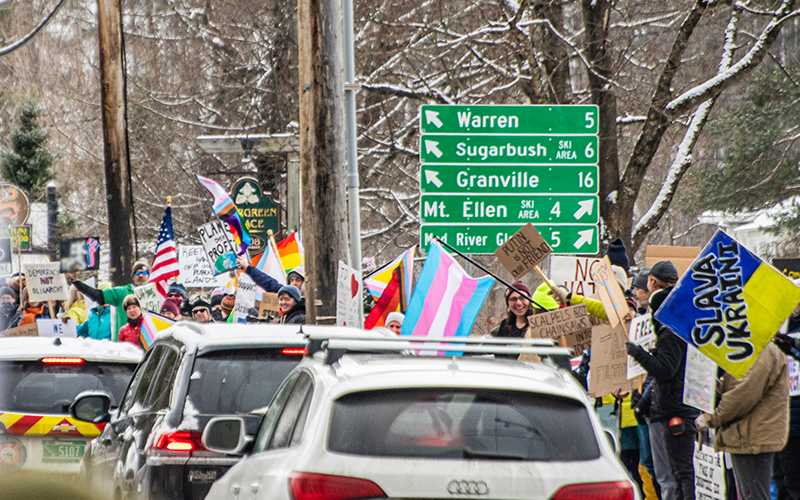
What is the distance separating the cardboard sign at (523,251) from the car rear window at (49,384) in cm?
373

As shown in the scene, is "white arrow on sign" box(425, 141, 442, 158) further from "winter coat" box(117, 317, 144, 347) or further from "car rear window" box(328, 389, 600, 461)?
"car rear window" box(328, 389, 600, 461)

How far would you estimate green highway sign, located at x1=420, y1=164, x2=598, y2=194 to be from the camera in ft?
39.5

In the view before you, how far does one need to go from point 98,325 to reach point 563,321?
7.92 meters

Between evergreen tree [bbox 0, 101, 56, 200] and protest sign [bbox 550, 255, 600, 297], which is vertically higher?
evergreen tree [bbox 0, 101, 56, 200]

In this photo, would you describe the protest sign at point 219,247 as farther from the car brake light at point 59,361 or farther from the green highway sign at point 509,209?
the car brake light at point 59,361

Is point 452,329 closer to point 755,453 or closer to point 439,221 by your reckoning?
point 439,221

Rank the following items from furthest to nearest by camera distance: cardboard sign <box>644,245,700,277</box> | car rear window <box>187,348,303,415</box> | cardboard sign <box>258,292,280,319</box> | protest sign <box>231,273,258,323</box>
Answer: protest sign <box>231,273,258,323</box> < cardboard sign <box>258,292,280,319</box> < cardboard sign <box>644,245,700,277</box> < car rear window <box>187,348,303,415</box>

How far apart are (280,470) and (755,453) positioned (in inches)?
156

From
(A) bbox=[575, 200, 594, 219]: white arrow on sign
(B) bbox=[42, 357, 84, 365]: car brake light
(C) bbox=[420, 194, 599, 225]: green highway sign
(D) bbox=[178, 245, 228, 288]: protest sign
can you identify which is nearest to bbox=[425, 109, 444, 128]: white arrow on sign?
(C) bbox=[420, 194, 599, 225]: green highway sign

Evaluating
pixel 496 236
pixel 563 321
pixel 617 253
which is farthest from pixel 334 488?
pixel 496 236

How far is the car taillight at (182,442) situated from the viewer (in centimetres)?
557

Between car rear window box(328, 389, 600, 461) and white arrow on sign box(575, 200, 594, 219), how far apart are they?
844 centimetres

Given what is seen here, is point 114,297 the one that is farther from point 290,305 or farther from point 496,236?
point 496,236

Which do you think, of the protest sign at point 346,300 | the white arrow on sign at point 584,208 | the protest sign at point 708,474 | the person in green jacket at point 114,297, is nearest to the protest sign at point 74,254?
the person in green jacket at point 114,297
